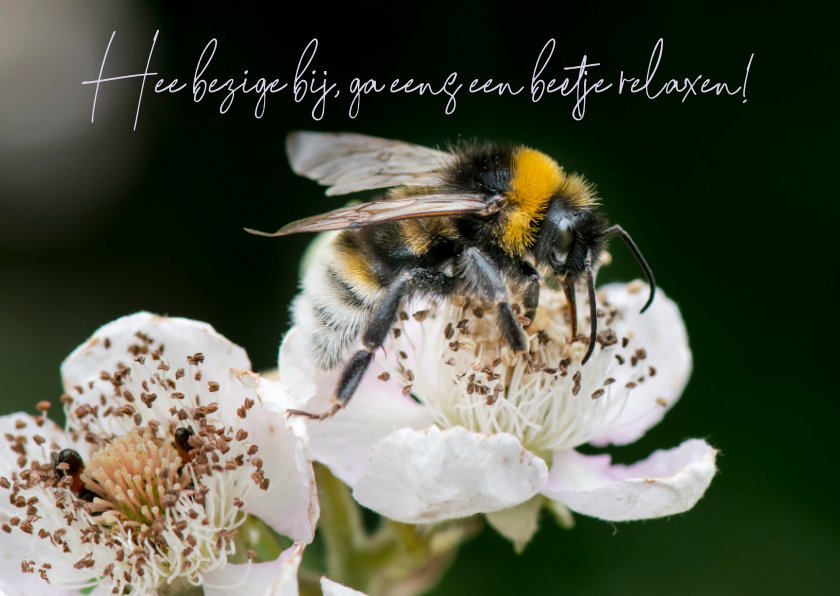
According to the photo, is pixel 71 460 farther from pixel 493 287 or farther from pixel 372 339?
pixel 493 287

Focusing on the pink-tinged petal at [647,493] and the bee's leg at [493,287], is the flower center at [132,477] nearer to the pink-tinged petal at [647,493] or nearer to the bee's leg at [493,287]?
the bee's leg at [493,287]

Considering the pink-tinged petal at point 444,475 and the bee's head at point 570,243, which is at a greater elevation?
the bee's head at point 570,243

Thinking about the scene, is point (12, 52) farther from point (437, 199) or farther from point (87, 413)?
point (437, 199)

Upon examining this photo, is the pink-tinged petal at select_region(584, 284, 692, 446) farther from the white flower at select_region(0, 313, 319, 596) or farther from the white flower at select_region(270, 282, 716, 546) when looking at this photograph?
the white flower at select_region(0, 313, 319, 596)

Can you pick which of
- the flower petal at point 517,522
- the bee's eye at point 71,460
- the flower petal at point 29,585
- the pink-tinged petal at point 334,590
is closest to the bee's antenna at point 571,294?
the flower petal at point 517,522

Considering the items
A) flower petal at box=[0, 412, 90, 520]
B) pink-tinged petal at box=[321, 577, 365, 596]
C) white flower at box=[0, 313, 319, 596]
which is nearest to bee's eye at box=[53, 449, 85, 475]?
white flower at box=[0, 313, 319, 596]

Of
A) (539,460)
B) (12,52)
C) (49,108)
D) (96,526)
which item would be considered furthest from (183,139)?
(539,460)

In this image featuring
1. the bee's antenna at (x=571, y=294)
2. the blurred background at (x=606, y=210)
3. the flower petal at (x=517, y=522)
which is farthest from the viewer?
the blurred background at (x=606, y=210)
